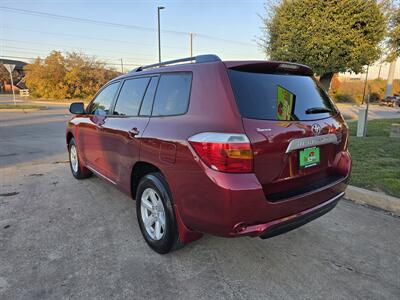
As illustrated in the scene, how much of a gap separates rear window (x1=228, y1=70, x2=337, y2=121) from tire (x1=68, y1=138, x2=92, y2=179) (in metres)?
3.54

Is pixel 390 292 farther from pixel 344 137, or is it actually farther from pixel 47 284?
pixel 47 284

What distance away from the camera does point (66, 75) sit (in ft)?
110

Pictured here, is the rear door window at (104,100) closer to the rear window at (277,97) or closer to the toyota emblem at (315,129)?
the rear window at (277,97)

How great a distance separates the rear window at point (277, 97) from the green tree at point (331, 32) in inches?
320

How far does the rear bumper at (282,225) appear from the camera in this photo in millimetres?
2004

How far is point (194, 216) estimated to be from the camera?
2.17m

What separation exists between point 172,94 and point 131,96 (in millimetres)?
901

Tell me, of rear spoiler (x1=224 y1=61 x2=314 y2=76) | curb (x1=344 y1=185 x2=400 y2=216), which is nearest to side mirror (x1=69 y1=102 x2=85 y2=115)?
rear spoiler (x1=224 y1=61 x2=314 y2=76)

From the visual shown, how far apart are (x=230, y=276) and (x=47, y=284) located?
4.97 feet

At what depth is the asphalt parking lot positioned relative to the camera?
2.20 metres

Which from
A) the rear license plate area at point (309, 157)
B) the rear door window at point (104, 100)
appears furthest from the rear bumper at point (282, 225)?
the rear door window at point (104, 100)

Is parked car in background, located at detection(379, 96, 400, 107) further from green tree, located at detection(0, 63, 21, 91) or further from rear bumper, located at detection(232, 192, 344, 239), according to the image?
green tree, located at detection(0, 63, 21, 91)

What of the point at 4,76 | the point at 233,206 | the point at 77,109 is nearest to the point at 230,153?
the point at 233,206

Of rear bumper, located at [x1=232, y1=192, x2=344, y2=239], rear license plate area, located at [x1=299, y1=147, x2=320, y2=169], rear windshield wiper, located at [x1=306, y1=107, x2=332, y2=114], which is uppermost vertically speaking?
rear windshield wiper, located at [x1=306, y1=107, x2=332, y2=114]
